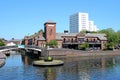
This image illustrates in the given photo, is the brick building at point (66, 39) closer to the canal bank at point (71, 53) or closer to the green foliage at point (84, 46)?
the green foliage at point (84, 46)

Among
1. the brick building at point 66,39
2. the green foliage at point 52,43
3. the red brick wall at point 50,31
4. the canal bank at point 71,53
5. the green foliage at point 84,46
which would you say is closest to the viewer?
the canal bank at point 71,53

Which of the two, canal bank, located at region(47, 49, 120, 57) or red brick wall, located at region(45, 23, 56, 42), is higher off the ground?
red brick wall, located at region(45, 23, 56, 42)

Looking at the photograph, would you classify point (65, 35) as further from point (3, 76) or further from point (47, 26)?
point (3, 76)

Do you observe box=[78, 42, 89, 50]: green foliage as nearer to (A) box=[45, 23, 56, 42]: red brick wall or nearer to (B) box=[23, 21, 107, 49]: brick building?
(B) box=[23, 21, 107, 49]: brick building

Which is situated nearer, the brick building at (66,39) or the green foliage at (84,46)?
the green foliage at (84,46)

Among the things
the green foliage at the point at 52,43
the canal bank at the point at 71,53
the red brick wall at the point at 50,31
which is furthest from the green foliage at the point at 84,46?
the canal bank at the point at 71,53

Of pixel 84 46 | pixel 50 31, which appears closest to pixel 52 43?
pixel 50 31

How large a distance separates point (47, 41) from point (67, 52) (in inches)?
1114

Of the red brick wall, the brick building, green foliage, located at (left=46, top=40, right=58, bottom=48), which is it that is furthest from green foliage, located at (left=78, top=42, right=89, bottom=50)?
the red brick wall

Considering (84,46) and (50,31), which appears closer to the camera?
(84,46)

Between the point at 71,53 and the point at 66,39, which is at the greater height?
the point at 66,39

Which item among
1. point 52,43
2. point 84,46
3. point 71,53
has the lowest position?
point 71,53

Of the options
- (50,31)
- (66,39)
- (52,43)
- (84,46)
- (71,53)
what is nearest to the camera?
(71,53)

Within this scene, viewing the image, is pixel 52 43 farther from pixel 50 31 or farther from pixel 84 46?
pixel 84 46
